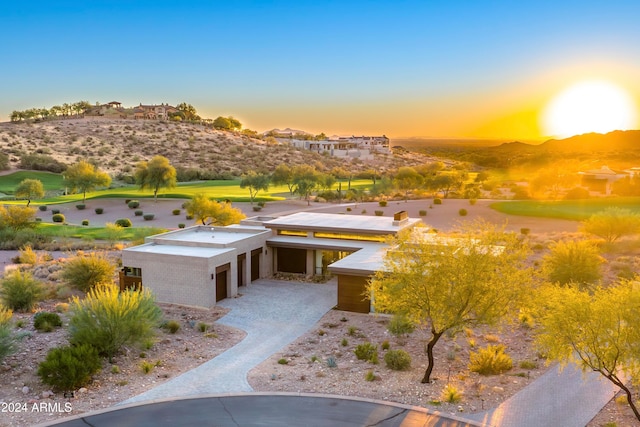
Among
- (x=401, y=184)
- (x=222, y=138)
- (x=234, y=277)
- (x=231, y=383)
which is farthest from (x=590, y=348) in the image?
(x=222, y=138)

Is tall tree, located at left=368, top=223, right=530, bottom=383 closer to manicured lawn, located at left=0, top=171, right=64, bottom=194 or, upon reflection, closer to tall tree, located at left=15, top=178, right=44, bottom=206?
tall tree, located at left=15, top=178, right=44, bottom=206

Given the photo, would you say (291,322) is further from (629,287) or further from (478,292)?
(629,287)

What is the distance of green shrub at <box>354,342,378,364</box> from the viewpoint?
19453 mm

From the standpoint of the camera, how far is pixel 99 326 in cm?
1923

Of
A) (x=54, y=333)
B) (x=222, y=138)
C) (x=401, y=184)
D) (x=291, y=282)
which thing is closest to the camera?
(x=54, y=333)

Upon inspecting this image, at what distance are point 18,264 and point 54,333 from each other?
18.7 meters

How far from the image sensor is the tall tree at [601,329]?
13.7 m

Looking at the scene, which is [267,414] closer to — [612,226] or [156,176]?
[612,226]

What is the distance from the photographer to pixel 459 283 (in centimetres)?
1689

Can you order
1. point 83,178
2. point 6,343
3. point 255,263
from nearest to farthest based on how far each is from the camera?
point 6,343 < point 255,263 < point 83,178

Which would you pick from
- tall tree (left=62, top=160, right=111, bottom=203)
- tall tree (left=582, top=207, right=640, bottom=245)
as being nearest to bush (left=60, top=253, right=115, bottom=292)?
tall tree (left=582, top=207, right=640, bottom=245)

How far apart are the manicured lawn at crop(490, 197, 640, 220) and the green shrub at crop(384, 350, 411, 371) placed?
41.6m

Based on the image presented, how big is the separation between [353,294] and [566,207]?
1724 inches

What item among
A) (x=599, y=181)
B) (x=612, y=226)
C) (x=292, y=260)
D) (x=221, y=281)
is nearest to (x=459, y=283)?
(x=221, y=281)
